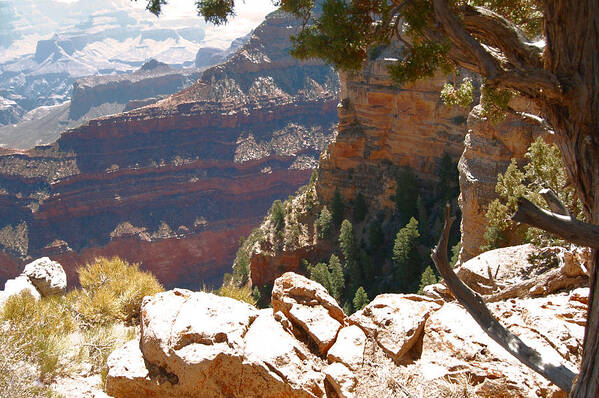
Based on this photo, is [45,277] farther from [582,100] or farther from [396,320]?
[582,100]

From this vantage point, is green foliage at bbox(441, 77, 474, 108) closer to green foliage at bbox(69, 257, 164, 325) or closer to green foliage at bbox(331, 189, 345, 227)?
green foliage at bbox(69, 257, 164, 325)

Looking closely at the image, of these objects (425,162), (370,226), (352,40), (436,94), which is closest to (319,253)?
(370,226)

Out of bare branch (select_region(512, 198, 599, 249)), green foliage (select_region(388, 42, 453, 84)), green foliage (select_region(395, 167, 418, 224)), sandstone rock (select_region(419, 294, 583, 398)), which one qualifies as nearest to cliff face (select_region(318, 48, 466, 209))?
green foliage (select_region(395, 167, 418, 224))

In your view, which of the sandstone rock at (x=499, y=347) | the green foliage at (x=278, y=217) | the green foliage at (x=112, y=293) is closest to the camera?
the sandstone rock at (x=499, y=347)

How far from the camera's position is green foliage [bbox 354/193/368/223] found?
124 feet

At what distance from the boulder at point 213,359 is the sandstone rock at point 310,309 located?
35 centimetres

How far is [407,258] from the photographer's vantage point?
1169 inches

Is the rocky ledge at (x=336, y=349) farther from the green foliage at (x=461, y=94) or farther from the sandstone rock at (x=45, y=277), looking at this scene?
the sandstone rock at (x=45, y=277)

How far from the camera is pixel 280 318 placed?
824 cm

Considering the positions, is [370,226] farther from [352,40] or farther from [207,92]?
[207,92]

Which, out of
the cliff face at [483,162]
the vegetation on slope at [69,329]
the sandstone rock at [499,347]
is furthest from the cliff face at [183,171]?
the sandstone rock at [499,347]

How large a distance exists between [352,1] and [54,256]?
66249 millimetres

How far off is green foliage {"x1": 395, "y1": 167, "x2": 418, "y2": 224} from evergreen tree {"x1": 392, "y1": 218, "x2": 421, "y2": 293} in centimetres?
457

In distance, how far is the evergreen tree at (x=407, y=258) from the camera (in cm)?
2966
